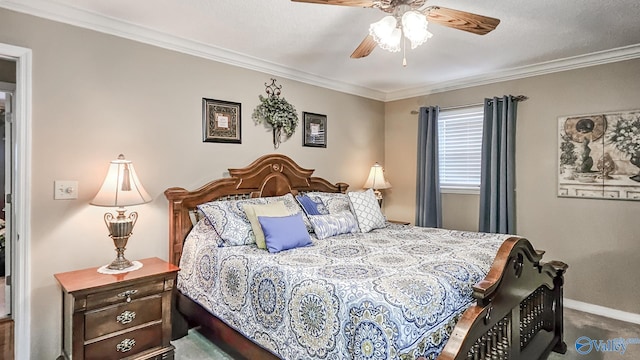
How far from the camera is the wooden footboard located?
154 centimetres

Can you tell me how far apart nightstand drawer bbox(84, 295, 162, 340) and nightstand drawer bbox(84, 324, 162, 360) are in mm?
54

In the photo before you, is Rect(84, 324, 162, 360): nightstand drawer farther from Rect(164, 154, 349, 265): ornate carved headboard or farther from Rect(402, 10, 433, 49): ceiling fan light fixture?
Rect(402, 10, 433, 49): ceiling fan light fixture

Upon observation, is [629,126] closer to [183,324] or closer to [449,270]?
[449,270]

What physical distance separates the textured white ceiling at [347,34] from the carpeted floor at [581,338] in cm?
241

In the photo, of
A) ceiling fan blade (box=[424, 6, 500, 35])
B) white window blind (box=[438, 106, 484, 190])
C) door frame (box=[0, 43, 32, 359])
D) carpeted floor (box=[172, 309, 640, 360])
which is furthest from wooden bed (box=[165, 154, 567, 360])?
white window blind (box=[438, 106, 484, 190])

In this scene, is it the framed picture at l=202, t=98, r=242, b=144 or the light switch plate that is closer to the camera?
the light switch plate

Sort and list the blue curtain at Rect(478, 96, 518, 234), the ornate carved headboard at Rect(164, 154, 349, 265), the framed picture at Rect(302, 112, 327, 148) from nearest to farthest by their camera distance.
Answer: the ornate carved headboard at Rect(164, 154, 349, 265) < the blue curtain at Rect(478, 96, 518, 234) < the framed picture at Rect(302, 112, 327, 148)

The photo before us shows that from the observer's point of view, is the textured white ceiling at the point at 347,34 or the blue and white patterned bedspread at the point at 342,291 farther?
the textured white ceiling at the point at 347,34

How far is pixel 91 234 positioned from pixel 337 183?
2.68 m

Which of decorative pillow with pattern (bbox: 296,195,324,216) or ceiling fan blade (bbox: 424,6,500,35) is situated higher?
ceiling fan blade (bbox: 424,6,500,35)

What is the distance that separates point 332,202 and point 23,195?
241cm

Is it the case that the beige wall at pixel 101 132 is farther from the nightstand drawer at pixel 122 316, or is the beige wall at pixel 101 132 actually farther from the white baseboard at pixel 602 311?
the white baseboard at pixel 602 311

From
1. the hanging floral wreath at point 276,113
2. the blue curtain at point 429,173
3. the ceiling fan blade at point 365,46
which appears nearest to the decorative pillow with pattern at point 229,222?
the hanging floral wreath at point 276,113

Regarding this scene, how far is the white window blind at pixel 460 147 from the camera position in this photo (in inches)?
164
